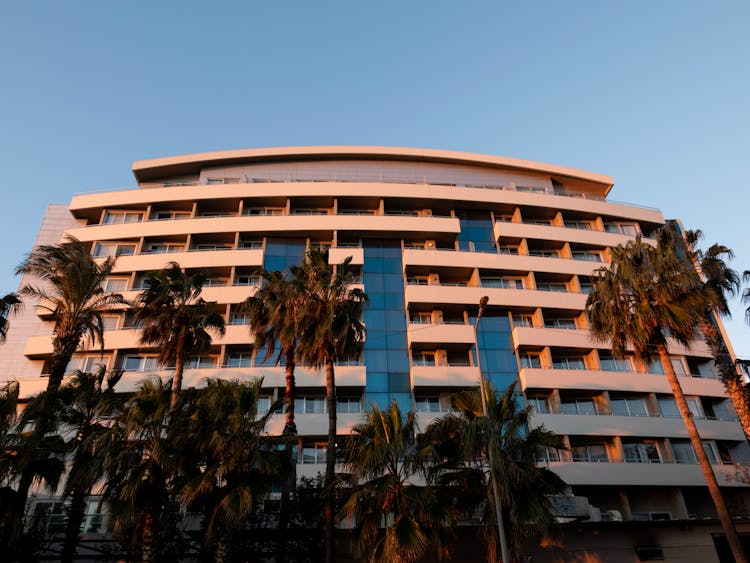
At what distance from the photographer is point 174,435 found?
1888 cm

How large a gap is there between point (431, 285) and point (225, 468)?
24.0 m

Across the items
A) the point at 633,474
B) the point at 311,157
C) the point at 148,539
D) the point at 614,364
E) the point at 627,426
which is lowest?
the point at 148,539

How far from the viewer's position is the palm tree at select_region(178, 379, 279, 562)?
58.4 feet

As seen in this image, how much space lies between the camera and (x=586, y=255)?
44812 millimetres

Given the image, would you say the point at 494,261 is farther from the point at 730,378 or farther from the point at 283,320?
the point at 283,320

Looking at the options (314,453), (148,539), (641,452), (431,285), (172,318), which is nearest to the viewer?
(148,539)

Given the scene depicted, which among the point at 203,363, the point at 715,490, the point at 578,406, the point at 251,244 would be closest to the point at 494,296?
the point at 578,406

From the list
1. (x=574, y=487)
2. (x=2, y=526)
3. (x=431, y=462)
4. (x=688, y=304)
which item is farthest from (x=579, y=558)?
(x=2, y=526)

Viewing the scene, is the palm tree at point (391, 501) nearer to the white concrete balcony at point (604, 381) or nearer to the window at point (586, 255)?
the white concrete balcony at point (604, 381)

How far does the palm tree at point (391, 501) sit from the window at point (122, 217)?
3269cm

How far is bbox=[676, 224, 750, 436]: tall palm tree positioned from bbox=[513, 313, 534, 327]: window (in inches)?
556

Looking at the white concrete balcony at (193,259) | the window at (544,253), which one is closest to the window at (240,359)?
the white concrete balcony at (193,259)

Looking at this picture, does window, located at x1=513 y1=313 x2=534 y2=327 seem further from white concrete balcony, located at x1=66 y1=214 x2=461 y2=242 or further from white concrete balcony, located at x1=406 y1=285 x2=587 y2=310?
white concrete balcony, located at x1=66 y1=214 x2=461 y2=242

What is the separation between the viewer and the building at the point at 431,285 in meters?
35.1
